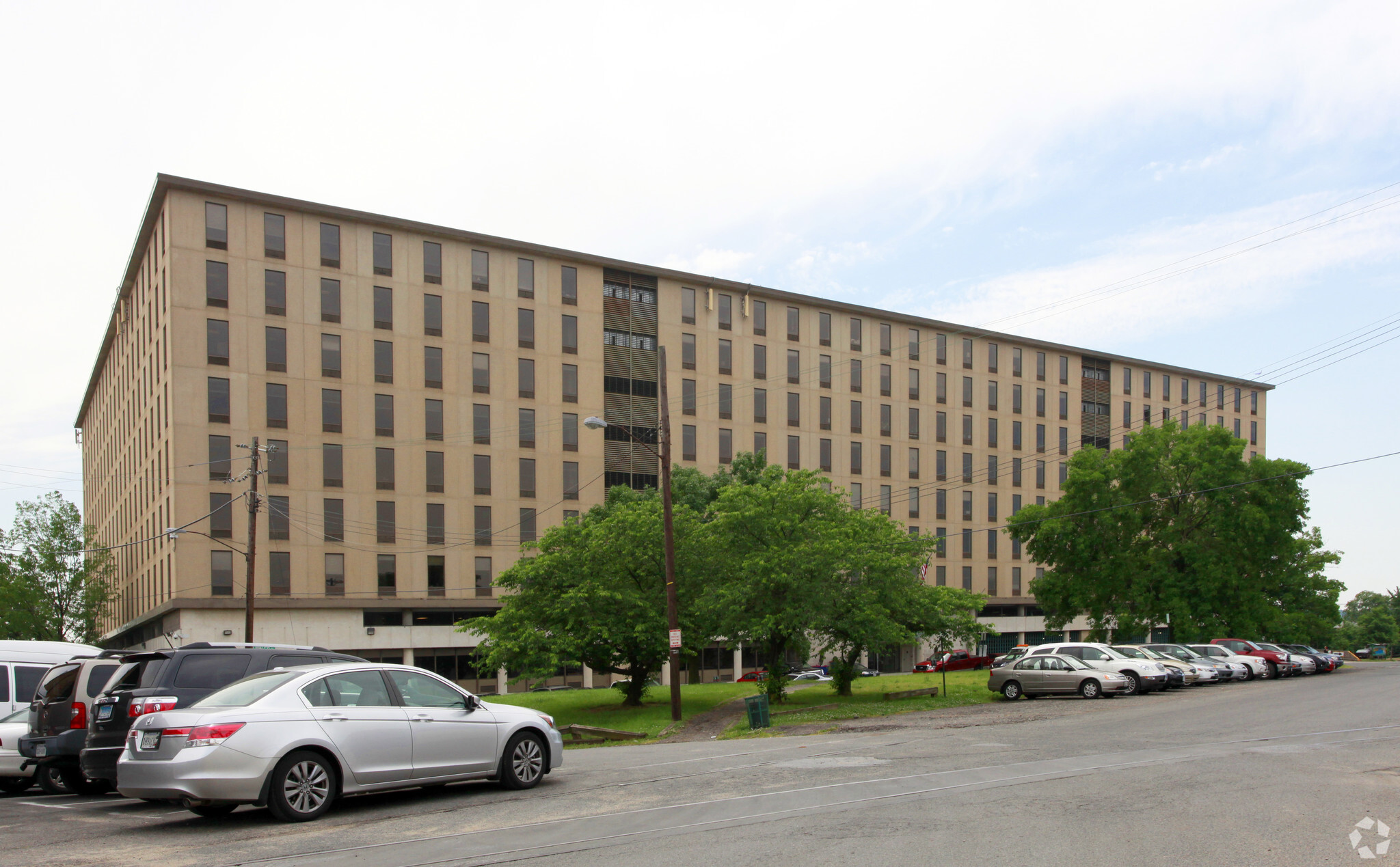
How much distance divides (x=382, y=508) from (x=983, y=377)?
46710 millimetres

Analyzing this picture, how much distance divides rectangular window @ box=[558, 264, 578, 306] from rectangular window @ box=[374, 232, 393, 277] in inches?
405

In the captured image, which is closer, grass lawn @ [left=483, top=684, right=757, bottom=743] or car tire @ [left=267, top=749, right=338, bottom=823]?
car tire @ [left=267, top=749, right=338, bottom=823]

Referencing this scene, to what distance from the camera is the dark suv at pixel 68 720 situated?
14344mm

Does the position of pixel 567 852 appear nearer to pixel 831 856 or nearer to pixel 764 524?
pixel 831 856

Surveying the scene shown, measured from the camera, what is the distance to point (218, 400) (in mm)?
55031

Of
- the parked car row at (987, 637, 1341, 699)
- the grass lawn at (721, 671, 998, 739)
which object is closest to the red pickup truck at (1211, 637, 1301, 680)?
the parked car row at (987, 637, 1341, 699)

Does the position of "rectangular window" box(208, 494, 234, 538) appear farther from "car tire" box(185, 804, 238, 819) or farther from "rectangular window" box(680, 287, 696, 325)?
"car tire" box(185, 804, 238, 819)

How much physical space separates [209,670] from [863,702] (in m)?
24.0

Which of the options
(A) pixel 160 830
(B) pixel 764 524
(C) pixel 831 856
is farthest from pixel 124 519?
(C) pixel 831 856

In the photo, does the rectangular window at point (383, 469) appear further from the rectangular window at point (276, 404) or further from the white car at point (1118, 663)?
the white car at point (1118, 663)

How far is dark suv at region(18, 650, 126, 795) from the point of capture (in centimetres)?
1434

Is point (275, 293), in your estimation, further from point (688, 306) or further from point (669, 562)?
point (669, 562)

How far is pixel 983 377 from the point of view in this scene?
83188 mm

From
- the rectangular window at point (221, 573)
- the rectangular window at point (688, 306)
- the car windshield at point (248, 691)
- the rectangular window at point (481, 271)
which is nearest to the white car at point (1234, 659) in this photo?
the rectangular window at point (688, 306)
